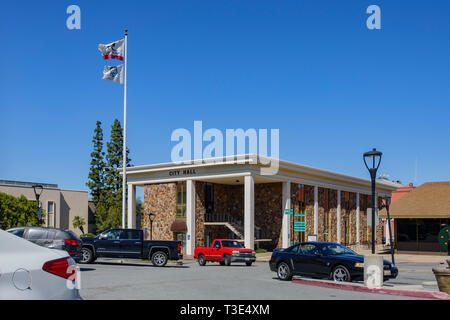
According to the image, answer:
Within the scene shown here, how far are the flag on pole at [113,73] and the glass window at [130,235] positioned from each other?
16.1 meters

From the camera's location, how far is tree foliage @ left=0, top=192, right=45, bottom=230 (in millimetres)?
64500

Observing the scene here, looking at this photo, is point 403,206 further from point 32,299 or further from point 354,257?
point 32,299

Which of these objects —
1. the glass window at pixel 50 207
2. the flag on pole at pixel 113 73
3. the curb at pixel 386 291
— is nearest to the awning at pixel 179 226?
the flag on pole at pixel 113 73

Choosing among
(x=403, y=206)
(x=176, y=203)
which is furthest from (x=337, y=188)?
(x=176, y=203)

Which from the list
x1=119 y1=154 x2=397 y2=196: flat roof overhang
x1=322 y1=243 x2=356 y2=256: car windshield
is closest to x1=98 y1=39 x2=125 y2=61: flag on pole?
x1=119 y1=154 x2=397 y2=196: flat roof overhang

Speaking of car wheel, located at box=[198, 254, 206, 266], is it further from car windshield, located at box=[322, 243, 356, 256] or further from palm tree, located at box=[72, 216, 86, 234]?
palm tree, located at box=[72, 216, 86, 234]

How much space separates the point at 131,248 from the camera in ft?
87.6

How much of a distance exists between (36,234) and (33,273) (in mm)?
17913

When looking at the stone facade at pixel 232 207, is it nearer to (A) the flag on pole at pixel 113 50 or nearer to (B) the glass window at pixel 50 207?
(A) the flag on pole at pixel 113 50

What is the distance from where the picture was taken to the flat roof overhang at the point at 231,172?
45.1 metres

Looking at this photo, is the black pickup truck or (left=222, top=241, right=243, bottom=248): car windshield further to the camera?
(left=222, top=241, right=243, bottom=248): car windshield

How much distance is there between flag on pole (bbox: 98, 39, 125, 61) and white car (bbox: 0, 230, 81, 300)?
36.2 metres

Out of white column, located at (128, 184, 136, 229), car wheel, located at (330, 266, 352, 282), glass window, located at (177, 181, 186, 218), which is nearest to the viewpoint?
car wheel, located at (330, 266, 352, 282)
